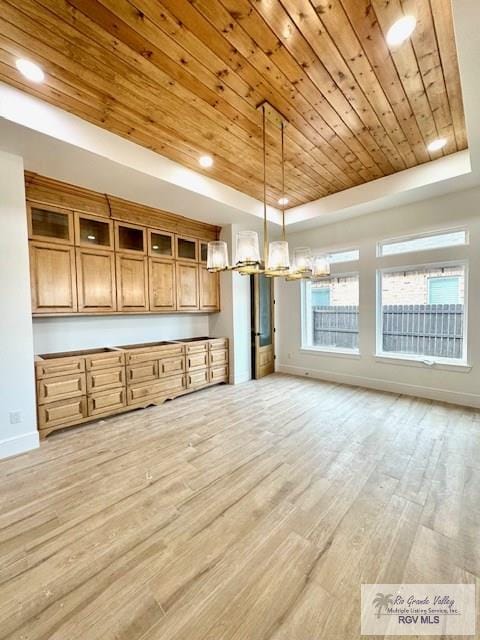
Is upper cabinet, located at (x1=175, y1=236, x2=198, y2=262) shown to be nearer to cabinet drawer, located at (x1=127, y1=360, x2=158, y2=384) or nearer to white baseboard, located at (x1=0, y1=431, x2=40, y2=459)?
cabinet drawer, located at (x1=127, y1=360, x2=158, y2=384)

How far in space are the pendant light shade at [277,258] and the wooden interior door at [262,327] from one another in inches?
109

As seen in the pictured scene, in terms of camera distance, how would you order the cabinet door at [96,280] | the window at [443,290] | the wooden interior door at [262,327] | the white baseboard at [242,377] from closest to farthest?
the cabinet door at [96,280], the window at [443,290], the white baseboard at [242,377], the wooden interior door at [262,327]

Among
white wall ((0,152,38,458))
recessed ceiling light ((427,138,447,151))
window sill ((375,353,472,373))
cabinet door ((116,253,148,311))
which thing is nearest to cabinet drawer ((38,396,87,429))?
white wall ((0,152,38,458))

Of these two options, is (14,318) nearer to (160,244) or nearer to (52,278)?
(52,278)

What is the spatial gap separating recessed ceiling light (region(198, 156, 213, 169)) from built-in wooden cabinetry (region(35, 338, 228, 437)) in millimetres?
2566

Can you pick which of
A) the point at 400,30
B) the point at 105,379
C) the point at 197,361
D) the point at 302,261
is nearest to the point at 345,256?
the point at 302,261

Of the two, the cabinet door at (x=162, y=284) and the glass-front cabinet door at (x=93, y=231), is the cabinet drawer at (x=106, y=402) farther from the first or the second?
the glass-front cabinet door at (x=93, y=231)

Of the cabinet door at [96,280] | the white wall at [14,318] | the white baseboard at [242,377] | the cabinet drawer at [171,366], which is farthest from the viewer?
the white baseboard at [242,377]

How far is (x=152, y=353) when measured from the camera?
Answer: 397 cm

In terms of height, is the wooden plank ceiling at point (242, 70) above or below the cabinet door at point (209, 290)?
above

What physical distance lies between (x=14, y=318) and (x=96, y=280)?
108cm

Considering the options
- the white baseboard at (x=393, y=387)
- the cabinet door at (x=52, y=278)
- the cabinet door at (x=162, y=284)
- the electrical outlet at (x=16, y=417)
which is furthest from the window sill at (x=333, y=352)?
the electrical outlet at (x=16, y=417)

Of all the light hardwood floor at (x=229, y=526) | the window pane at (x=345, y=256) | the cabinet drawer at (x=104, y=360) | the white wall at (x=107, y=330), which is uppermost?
the window pane at (x=345, y=256)

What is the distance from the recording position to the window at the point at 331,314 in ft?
16.4
